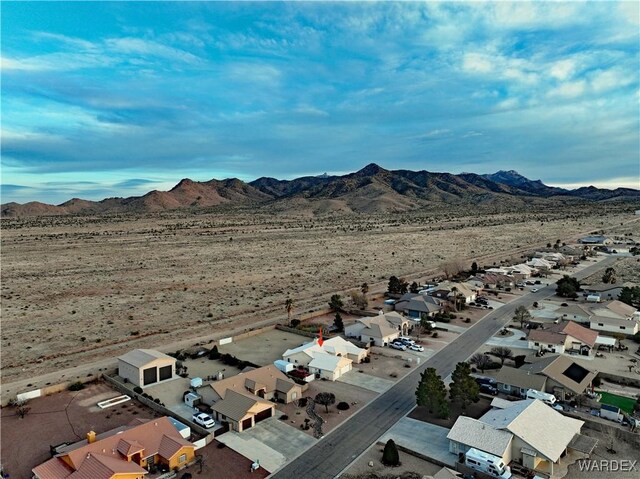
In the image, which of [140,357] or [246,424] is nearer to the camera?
[246,424]

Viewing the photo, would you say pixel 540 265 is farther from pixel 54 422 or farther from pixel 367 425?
pixel 54 422

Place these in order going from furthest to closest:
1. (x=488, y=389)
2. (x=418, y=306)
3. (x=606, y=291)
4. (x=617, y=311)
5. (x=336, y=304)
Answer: (x=606, y=291) < (x=336, y=304) < (x=418, y=306) < (x=617, y=311) < (x=488, y=389)

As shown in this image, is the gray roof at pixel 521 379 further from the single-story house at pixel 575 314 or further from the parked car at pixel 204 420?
the parked car at pixel 204 420

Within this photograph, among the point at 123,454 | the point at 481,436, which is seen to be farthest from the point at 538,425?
the point at 123,454

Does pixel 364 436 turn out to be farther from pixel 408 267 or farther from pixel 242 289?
pixel 408 267

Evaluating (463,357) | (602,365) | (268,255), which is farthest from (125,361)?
(268,255)

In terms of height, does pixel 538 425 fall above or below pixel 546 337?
below

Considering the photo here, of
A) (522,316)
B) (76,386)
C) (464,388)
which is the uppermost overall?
(522,316)
